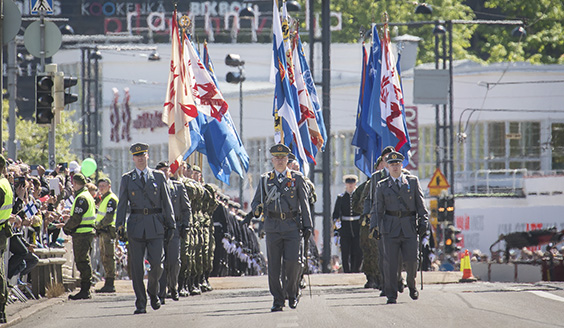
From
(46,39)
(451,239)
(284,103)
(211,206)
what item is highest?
(46,39)

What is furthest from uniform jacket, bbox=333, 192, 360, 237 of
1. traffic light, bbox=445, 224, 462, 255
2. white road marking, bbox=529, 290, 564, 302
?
traffic light, bbox=445, 224, 462, 255

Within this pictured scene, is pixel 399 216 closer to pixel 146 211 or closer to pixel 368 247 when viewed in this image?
pixel 368 247

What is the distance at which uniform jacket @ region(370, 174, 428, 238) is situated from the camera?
16328 mm

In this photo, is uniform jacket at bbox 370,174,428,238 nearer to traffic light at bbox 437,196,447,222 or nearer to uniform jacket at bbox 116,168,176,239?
uniform jacket at bbox 116,168,176,239

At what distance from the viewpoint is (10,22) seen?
15.4m

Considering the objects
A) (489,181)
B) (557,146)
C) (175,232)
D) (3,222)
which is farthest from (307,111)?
(557,146)

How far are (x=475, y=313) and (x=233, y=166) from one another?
11.6 metres

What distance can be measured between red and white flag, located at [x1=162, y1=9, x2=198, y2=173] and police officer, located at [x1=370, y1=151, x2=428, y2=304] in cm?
536

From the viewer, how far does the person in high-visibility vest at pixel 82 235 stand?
59.0 feet

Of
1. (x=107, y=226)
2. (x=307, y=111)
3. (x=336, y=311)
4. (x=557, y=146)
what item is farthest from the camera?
(x=557, y=146)

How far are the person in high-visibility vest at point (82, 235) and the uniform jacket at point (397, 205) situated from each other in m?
4.15

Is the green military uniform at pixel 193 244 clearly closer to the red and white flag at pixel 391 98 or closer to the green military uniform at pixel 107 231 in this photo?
the green military uniform at pixel 107 231

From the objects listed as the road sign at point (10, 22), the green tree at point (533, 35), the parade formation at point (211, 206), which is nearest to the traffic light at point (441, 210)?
the parade formation at point (211, 206)

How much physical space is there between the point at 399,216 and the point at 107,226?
5.23 meters
